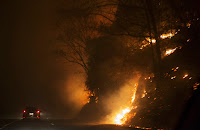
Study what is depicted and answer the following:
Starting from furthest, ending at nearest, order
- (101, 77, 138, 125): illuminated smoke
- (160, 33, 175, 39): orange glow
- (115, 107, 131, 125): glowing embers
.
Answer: (101, 77, 138, 125): illuminated smoke, (115, 107, 131, 125): glowing embers, (160, 33, 175, 39): orange glow

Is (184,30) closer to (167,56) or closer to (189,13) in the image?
(189,13)

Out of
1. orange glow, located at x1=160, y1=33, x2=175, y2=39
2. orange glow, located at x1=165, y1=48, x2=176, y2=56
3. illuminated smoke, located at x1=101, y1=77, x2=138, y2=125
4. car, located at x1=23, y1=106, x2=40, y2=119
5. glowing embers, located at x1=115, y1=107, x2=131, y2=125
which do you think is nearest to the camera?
orange glow, located at x1=160, y1=33, x2=175, y2=39

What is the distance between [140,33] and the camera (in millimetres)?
22188

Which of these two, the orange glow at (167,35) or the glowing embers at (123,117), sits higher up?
the orange glow at (167,35)

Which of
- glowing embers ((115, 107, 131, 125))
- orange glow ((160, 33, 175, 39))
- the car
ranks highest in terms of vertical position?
orange glow ((160, 33, 175, 39))

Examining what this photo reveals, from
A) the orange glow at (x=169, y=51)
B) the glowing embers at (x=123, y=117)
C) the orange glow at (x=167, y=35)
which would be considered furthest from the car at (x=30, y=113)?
the orange glow at (x=167, y=35)

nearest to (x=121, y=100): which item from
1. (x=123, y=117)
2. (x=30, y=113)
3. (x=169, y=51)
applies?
(x=123, y=117)

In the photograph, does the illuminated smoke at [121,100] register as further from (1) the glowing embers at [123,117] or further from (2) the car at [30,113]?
(2) the car at [30,113]

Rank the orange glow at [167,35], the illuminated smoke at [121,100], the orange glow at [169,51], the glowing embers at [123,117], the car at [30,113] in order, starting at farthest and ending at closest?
the car at [30,113], the illuminated smoke at [121,100], the orange glow at [169,51], the glowing embers at [123,117], the orange glow at [167,35]

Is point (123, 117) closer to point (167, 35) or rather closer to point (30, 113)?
point (167, 35)

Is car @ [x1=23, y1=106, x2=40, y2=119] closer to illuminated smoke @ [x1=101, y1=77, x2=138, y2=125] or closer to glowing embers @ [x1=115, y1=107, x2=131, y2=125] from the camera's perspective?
illuminated smoke @ [x1=101, y1=77, x2=138, y2=125]

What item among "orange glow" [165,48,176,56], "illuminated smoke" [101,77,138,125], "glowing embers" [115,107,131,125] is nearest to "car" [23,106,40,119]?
"illuminated smoke" [101,77,138,125]

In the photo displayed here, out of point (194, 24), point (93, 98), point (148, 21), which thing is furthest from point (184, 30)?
point (93, 98)

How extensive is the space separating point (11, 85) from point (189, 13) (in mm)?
119228
